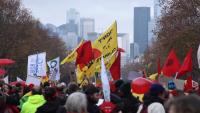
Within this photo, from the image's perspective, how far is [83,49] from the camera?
1727cm

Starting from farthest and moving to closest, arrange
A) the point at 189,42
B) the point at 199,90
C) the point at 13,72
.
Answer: the point at 13,72, the point at 189,42, the point at 199,90

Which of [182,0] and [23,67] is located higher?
[182,0]

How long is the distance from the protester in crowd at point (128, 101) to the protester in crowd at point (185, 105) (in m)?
5.38

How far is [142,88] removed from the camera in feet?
35.6

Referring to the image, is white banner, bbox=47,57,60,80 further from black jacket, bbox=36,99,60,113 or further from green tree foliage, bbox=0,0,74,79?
green tree foliage, bbox=0,0,74,79

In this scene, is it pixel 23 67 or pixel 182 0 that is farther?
pixel 23 67

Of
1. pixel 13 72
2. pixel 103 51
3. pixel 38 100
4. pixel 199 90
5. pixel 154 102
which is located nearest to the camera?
pixel 154 102

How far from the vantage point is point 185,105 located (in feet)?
14.3

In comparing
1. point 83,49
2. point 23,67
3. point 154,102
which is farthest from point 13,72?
point 154,102

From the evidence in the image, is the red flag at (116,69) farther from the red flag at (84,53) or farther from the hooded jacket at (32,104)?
the hooded jacket at (32,104)

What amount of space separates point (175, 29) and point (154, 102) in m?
36.8

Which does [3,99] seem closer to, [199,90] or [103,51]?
[199,90]

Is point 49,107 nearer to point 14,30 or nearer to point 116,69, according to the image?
point 116,69

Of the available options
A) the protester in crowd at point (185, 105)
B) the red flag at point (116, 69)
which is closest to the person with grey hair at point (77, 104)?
the protester in crowd at point (185, 105)
